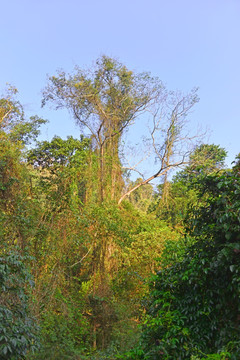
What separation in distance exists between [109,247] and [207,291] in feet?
28.8

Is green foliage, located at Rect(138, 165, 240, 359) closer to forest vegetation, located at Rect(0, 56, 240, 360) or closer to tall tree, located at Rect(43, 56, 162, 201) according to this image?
forest vegetation, located at Rect(0, 56, 240, 360)

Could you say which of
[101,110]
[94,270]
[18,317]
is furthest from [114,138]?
[18,317]

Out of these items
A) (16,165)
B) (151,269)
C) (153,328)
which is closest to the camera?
(153,328)

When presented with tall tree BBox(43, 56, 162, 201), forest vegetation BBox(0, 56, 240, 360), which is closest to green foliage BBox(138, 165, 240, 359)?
forest vegetation BBox(0, 56, 240, 360)

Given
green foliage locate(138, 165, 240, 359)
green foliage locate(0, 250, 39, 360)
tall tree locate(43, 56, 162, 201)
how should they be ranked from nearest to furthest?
green foliage locate(138, 165, 240, 359)
green foliage locate(0, 250, 39, 360)
tall tree locate(43, 56, 162, 201)

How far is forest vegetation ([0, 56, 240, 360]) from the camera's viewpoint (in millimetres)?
4062

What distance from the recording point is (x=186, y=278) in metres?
4.31

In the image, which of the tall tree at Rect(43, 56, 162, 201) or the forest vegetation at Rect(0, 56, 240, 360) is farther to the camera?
the tall tree at Rect(43, 56, 162, 201)

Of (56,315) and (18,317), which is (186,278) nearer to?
(18,317)

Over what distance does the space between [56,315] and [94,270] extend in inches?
143

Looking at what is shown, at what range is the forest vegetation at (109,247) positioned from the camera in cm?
406

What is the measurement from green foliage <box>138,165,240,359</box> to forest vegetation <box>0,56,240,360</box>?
0.01 meters

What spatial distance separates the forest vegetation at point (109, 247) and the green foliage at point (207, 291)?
0.6 inches

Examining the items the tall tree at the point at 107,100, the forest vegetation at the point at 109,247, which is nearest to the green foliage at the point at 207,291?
the forest vegetation at the point at 109,247
